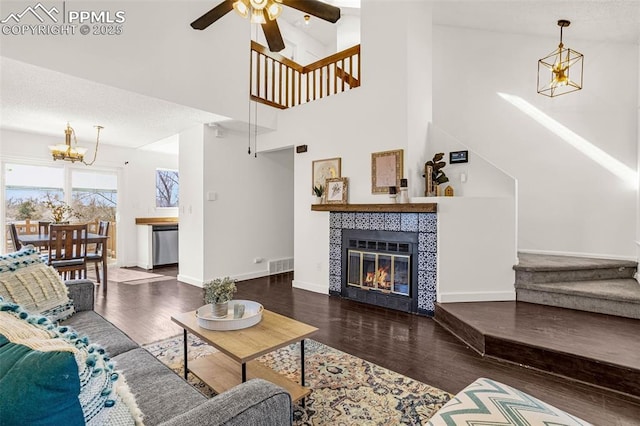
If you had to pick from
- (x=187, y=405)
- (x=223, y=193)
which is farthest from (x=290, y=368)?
(x=223, y=193)

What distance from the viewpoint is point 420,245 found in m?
3.64

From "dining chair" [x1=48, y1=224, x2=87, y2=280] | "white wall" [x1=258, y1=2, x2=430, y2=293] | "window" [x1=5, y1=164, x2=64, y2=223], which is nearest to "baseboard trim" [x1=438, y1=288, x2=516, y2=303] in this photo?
"white wall" [x1=258, y1=2, x2=430, y2=293]

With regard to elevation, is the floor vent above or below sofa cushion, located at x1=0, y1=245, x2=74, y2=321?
below

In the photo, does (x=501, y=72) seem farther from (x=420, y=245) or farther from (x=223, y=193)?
(x=223, y=193)

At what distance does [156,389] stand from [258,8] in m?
2.82

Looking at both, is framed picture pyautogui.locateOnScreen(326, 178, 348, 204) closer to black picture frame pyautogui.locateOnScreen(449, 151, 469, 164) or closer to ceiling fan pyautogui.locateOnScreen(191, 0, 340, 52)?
black picture frame pyautogui.locateOnScreen(449, 151, 469, 164)

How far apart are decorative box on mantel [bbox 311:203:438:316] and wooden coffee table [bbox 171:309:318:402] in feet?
6.76

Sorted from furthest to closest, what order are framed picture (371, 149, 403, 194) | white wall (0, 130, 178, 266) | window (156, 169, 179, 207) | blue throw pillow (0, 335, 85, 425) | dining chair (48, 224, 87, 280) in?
window (156, 169, 179, 207) < white wall (0, 130, 178, 266) < dining chair (48, 224, 87, 280) < framed picture (371, 149, 403, 194) < blue throw pillow (0, 335, 85, 425)

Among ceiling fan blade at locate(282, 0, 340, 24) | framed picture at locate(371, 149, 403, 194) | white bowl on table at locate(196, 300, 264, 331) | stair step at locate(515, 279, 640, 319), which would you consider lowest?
stair step at locate(515, 279, 640, 319)

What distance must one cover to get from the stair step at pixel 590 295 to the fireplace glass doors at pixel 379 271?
1212 mm

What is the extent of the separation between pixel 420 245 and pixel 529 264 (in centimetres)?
123

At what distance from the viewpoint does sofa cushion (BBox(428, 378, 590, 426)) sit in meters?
1.20

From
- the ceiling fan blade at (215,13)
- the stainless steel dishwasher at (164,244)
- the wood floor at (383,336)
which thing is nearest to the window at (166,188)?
the stainless steel dishwasher at (164,244)

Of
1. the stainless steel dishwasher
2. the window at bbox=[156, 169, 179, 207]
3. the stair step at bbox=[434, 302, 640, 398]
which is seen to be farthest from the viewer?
the window at bbox=[156, 169, 179, 207]
